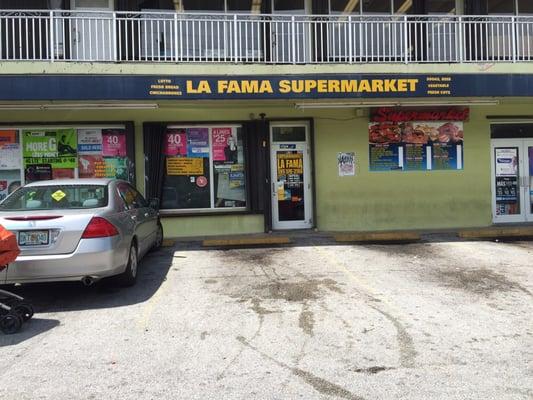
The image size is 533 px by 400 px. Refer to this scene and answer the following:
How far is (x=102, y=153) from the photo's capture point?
40.5 ft

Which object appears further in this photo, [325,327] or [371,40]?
[371,40]

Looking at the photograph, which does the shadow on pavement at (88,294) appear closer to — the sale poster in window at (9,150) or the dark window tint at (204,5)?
the sale poster in window at (9,150)

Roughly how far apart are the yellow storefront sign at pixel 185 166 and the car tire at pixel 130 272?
519 centimetres

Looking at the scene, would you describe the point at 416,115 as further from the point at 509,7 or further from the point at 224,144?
the point at 224,144

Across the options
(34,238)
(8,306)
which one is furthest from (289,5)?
(8,306)

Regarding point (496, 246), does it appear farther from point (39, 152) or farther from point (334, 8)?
point (39, 152)

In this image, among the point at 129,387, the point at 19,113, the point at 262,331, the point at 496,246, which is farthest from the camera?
the point at 19,113

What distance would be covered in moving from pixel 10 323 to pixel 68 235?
124cm

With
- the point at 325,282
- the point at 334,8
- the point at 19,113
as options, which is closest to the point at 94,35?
the point at 19,113

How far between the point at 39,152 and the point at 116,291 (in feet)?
20.9

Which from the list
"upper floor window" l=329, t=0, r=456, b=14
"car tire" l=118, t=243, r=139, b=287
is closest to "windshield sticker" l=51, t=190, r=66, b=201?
"car tire" l=118, t=243, r=139, b=287

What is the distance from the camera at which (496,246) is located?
10.6 meters

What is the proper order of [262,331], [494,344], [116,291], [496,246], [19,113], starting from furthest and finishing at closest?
[19,113]
[496,246]
[116,291]
[262,331]
[494,344]

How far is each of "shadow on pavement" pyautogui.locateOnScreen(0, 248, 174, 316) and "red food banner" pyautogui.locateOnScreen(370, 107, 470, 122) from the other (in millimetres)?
7157
